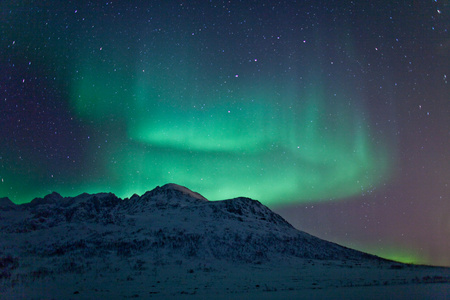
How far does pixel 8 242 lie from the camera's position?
48312mm

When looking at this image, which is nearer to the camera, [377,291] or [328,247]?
[377,291]

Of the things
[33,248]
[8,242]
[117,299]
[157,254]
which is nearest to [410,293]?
[117,299]

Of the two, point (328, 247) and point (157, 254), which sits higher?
point (328, 247)

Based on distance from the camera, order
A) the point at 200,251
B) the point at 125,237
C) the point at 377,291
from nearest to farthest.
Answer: the point at 377,291, the point at 200,251, the point at 125,237

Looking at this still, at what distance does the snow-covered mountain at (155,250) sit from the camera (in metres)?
32.0

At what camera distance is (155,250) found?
46312 mm

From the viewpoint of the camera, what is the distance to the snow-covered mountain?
3195cm

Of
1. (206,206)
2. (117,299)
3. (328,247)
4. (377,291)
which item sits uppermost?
(206,206)

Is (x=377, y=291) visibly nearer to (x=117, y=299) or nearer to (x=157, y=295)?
(x=157, y=295)

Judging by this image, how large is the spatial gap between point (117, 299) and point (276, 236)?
47013mm

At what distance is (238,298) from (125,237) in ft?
129

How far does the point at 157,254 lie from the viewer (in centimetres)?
4419

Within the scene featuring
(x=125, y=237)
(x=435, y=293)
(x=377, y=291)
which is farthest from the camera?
(x=125, y=237)

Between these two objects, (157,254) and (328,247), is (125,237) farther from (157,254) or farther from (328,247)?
(328,247)
